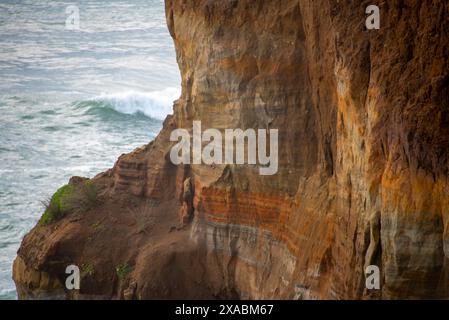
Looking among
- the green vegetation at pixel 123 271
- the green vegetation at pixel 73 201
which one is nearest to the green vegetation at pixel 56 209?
the green vegetation at pixel 73 201

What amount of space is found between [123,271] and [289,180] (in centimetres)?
429

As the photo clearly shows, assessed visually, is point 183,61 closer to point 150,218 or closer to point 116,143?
point 150,218

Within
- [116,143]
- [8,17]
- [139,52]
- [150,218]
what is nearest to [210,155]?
[150,218]

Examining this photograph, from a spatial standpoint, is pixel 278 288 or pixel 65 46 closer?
pixel 278 288

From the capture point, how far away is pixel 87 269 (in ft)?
51.4

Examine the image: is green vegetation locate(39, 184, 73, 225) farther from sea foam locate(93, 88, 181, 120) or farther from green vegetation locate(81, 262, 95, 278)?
sea foam locate(93, 88, 181, 120)

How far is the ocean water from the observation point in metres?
27.6

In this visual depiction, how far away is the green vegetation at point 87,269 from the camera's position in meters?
15.6

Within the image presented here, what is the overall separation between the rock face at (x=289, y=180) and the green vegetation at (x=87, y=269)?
0.33 feet

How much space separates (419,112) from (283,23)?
4096 millimetres

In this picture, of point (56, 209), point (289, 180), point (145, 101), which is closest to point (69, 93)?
point (145, 101)

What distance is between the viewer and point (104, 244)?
1598 cm

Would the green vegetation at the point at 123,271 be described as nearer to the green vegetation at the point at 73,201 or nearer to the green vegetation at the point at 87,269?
the green vegetation at the point at 87,269

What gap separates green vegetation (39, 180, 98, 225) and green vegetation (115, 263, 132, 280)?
6.03ft
